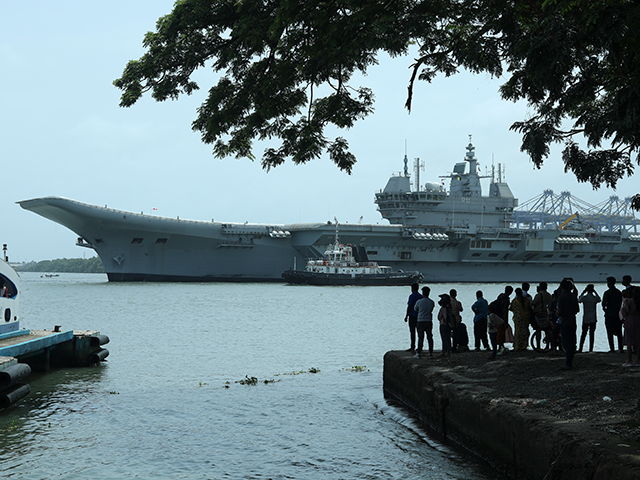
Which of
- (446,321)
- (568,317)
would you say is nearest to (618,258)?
(446,321)

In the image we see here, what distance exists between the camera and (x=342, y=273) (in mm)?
54594

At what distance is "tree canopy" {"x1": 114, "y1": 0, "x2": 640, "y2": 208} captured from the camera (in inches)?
326

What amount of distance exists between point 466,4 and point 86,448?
7.63m

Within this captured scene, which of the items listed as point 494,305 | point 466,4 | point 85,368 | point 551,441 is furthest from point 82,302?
point 551,441

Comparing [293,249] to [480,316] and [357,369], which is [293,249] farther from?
[480,316]

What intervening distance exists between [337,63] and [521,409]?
542cm

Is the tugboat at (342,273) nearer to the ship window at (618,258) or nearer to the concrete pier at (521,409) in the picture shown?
the ship window at (618,258)

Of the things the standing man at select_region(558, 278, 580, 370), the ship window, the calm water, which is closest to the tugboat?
the ship window

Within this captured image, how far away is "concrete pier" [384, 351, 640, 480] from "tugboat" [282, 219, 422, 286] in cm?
4241

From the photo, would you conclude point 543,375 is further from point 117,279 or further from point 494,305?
point 117,279

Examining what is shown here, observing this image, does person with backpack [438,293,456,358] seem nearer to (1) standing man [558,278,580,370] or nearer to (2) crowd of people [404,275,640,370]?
(2) crowd of people [404,275,640,370]

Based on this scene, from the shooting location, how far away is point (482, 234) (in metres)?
61.0

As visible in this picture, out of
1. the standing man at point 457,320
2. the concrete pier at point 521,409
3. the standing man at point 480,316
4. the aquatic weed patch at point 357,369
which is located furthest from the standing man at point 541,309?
the aquatic weed patch at point 357,369

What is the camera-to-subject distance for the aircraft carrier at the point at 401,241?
172 feet
